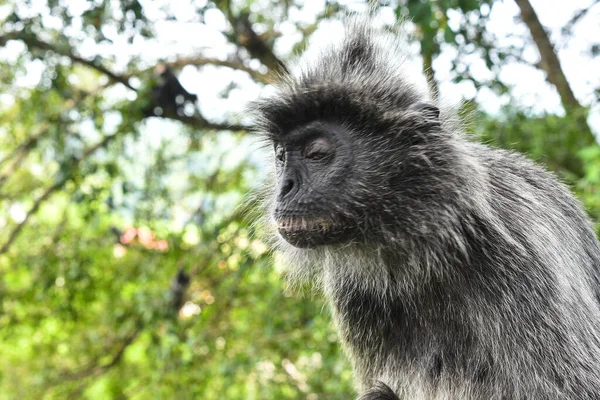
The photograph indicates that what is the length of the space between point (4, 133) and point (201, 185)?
233 centimetres

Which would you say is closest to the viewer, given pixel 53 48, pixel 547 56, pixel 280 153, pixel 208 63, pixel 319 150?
pixel 319 150

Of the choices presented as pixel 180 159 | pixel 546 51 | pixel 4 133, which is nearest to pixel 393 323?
pixel 546 51

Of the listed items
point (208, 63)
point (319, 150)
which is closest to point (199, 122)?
point (208, 63)

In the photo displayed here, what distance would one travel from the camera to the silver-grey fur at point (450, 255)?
298 cm

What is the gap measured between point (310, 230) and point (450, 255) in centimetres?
59

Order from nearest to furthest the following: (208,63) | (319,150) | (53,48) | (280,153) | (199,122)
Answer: (319,150), (280,153), (53,48), (199,122), (208,63)

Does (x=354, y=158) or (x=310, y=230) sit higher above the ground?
(x=354, y=158)

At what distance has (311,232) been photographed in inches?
119

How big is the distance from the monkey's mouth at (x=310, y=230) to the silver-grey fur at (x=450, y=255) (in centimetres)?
8

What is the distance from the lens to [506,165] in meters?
3.48

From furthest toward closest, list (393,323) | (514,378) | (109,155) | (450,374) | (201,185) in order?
(201,185), (109,155), (393,323), (450,374), (514,378)

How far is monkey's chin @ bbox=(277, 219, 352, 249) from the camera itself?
301 cm

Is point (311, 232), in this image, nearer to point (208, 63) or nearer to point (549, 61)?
point (549, 61)

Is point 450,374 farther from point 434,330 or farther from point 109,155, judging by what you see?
point 109,155
